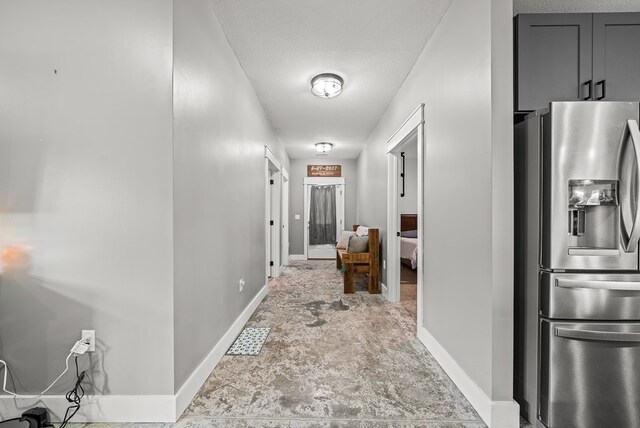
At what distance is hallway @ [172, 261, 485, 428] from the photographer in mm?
1444

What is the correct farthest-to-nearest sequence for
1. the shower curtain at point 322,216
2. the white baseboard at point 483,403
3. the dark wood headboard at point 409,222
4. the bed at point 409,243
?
the shower curtain at point 322,216, the dark wood headboard at point 409,222, the bed at point 409,243, the white baseboard at point 483,403

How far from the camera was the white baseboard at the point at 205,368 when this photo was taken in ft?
4.83

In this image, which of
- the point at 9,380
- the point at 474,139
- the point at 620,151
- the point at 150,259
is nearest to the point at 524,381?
the point at 620,151

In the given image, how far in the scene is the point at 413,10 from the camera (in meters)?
1.88

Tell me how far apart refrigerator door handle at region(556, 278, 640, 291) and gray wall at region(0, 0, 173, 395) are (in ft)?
6.56

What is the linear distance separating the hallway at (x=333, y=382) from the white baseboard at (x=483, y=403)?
5cm

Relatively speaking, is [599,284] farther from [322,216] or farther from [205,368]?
[322,216]

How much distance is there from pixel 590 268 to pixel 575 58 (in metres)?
1.19

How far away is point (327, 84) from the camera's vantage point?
9.16 feet

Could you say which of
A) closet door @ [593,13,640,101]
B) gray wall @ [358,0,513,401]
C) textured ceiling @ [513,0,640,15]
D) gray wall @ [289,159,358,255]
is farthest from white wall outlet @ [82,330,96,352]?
gray wall @ [289,159,358,255]

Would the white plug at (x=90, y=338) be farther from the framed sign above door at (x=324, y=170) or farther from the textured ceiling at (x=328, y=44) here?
the framed sign above door at (x=324, y=170)

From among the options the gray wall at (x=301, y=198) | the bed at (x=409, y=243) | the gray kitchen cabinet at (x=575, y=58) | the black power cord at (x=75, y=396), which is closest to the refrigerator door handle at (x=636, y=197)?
the gray kitchen cabinet at (x=575, y=58)

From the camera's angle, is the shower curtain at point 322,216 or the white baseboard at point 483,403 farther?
the shower curtain at point 322,216

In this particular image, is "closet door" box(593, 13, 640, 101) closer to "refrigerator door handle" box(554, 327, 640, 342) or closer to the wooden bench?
"refrigerator door handle" box(554, 327, 640, 342)
